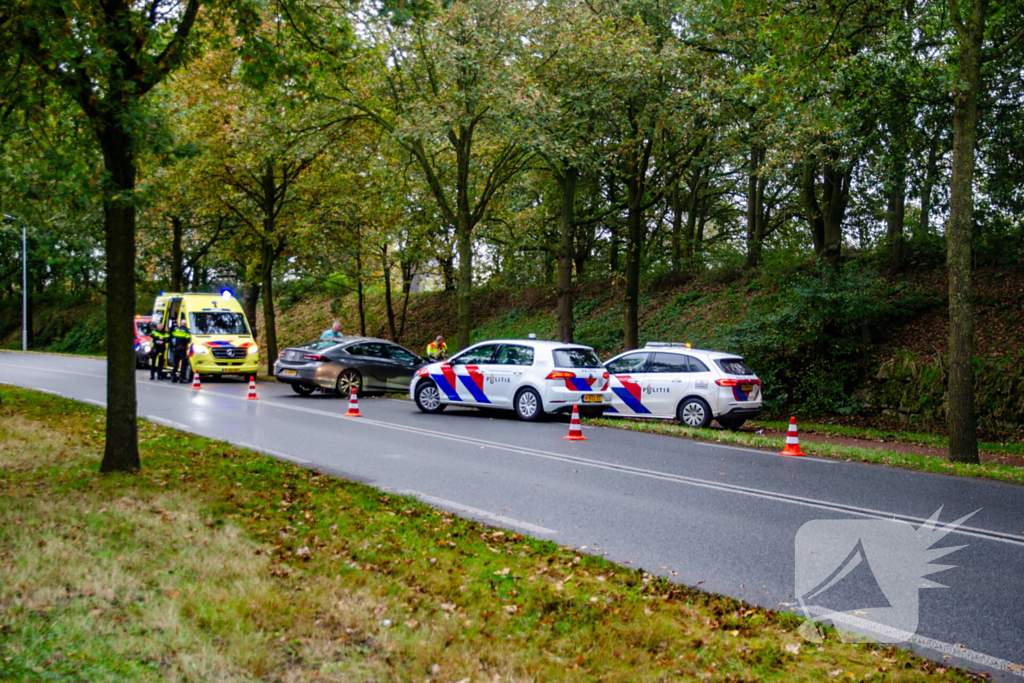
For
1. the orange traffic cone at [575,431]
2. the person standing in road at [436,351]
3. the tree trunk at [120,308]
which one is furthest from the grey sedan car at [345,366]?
the tree trunk at [120,308]

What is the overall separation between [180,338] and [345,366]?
724 centimetres

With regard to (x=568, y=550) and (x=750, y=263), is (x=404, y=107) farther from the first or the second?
(x=568, y=550)

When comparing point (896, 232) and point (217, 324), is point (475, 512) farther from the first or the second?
point (217, 324)

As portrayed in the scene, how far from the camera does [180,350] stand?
2395 centimetres

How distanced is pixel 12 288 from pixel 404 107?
5693 centimetres

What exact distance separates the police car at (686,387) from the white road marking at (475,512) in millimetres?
8297

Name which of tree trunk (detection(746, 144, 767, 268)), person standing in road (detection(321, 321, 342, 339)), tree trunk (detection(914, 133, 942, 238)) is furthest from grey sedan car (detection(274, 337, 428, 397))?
tree trunk (detection(914, 133, 942, 238))

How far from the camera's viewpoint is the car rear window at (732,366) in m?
15.1

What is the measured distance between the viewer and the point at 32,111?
8859mm

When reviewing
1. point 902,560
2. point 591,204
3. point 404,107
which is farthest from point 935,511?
point 591,204

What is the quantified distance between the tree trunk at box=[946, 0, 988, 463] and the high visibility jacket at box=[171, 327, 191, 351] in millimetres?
20510

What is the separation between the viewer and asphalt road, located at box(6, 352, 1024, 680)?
535 cm

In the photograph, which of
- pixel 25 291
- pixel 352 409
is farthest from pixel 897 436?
pixel 25 291

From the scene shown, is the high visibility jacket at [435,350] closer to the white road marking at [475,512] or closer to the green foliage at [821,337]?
the green foliage at [821,337]
